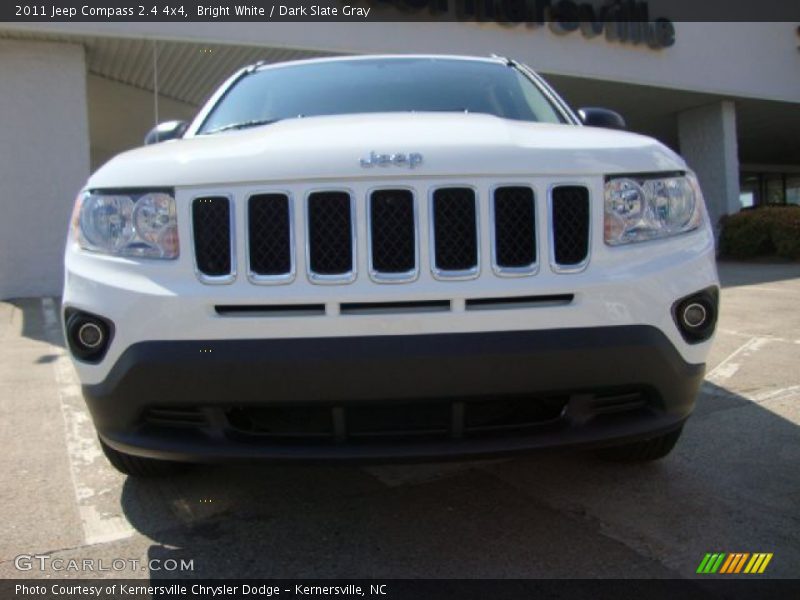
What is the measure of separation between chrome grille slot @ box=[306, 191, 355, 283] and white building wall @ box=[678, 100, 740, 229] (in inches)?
640

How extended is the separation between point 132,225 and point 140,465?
1017mm

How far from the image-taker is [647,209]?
2.04 meters

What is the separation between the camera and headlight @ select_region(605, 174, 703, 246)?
6.56ft

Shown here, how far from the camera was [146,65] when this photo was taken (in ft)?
34.9

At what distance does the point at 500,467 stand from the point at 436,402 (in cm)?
110

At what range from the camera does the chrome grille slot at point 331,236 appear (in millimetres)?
1882

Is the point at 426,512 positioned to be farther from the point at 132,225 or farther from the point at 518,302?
the point at 132,225

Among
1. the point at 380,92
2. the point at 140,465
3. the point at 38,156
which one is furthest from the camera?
the point at 38,156

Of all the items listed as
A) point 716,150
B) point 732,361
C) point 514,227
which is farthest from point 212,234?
point 716,150

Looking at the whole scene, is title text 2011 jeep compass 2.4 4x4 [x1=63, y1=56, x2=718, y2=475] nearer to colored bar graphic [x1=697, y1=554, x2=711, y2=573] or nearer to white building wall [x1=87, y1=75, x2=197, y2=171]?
colored bar graphic [x1=697, y1=554, x2=711, y2=573]

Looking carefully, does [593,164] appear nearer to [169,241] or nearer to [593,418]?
[593,418]

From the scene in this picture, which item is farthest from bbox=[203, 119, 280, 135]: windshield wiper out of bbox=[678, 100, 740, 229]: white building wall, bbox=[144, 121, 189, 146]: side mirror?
bbox=[678, 100, 740, 229]: white building wall

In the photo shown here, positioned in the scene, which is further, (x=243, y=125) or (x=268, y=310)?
(x=243, y=125)

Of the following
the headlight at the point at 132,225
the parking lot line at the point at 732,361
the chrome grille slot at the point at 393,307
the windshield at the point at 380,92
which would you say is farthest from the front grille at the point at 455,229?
the parking lot line at the point at 732,361
